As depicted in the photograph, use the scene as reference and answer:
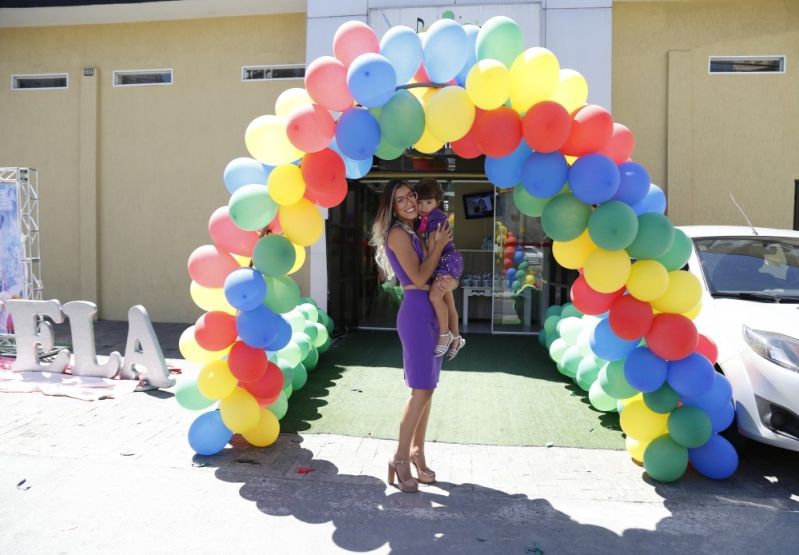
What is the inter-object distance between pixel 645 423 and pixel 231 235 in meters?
3.16

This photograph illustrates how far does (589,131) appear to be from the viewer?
3.74m

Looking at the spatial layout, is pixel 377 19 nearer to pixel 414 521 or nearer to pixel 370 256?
pixel 370 256

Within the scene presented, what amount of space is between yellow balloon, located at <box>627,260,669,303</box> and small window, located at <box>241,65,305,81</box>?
7955 mm

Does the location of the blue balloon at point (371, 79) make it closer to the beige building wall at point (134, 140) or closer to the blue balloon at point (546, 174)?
the blue balloon at point (546, 174)

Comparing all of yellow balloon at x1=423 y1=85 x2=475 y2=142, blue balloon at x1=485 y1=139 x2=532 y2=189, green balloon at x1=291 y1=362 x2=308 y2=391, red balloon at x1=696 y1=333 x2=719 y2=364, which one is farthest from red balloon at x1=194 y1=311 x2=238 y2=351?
red balloon at x1=696 y1=333 x2=719 y2=364

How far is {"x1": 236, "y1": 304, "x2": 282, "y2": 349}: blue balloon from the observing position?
13.5 ft

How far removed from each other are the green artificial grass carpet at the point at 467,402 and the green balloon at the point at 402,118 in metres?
2.53

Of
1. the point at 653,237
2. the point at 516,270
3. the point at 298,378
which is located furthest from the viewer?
the point at 516,270

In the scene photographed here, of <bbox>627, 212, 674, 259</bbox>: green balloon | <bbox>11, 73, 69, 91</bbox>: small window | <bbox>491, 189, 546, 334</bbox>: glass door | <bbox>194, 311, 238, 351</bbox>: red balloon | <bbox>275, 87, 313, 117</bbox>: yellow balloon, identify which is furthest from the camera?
<bbox>11, 73, 69, 91</bbox>: small window

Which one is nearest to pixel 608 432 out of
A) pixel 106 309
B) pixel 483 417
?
pixel 483 417

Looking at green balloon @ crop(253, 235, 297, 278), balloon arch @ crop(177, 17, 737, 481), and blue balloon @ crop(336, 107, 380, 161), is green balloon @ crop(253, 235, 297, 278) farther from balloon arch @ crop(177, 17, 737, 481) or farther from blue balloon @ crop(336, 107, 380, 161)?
blue balloon @ crop(336, 107, 380, 161)

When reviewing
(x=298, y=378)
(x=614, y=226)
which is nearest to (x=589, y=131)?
(x=614, y=226)

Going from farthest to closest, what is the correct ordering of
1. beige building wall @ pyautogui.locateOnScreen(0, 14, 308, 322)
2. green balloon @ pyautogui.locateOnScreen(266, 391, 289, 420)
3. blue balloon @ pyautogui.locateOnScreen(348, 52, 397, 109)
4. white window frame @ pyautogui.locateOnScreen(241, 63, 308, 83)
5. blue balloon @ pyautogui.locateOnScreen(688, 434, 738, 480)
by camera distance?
beige building wall @ pyautogui.locateOnScreen(0, 14, 308, 322), white window frame @ pyautogui.locateOnScreen(241, 63, 308, 83), green balloon @ pyautogui.locateOnScreen(266, 391, 289, 420), blue balloon @ pyautogui.locateOnScreen(688, 434, 738, 480), blue balloon @ pyautogui.locateOnScreen(348, 52, 397, 109)

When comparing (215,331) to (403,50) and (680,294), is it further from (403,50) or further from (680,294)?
(680,294)
